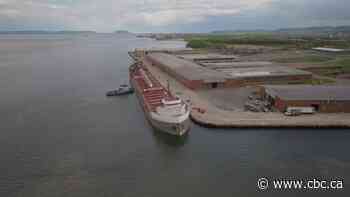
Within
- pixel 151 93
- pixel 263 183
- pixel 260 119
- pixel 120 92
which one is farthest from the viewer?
pixel 120 92

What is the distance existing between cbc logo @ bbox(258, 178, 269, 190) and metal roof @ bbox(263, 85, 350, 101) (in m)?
16.5

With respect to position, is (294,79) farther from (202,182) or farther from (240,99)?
(202,182)

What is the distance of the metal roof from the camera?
3855 cm

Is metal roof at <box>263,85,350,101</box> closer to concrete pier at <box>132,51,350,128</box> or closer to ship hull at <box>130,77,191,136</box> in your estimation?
concrete pier at <box>132,51,350,128</box>

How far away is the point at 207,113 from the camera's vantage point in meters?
38.8

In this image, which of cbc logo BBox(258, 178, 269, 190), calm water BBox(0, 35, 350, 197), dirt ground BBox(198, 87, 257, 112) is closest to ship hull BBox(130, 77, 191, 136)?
calm water BBox(0, 35, 350, 197)

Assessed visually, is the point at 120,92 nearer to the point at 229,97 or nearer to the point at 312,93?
the point at 229,97

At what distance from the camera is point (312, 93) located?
40719 millimetres

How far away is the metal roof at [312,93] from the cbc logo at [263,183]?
1653cm

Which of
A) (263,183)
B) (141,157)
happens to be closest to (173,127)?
(141,157)

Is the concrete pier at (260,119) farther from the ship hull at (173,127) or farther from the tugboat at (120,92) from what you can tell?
the tugboat at (120,92)

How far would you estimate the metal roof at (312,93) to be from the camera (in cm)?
3855

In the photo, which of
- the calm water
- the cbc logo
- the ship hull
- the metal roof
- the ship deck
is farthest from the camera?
the ship deck

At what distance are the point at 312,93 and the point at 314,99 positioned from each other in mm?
2745
